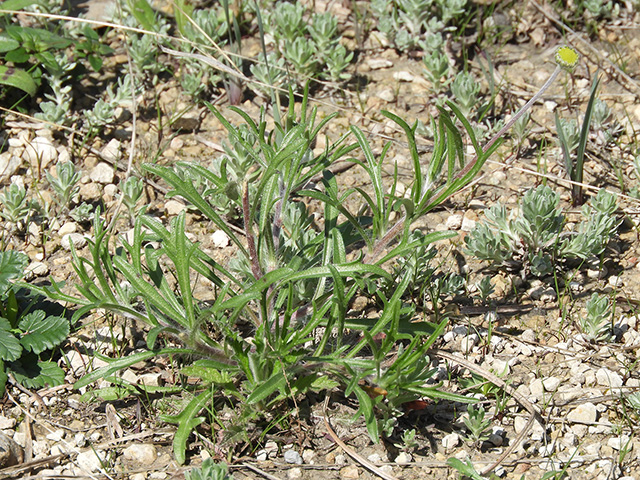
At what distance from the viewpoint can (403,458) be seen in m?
2.76

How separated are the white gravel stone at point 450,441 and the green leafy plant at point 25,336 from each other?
157cm

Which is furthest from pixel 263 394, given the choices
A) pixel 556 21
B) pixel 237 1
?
pixel 556 21

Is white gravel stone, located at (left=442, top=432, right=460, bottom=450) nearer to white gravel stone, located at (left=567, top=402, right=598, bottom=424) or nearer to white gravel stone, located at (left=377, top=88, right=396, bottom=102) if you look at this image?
white gravel stone, located at (left=567, top=402, right=598, bottom=424)

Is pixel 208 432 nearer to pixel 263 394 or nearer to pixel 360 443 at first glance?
pixel 263 394

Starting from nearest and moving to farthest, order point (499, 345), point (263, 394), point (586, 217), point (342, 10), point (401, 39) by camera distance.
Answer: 1. point (263, 394)
2. point (499, 345)
3. point (586, 217)
4. point (401, 39)
5. point (342, 10)

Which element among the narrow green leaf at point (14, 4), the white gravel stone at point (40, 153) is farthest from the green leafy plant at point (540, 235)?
the narrow green leaf at point (14, 4)

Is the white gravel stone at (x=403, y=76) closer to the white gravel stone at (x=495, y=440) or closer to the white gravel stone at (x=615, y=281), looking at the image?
the white gravel stone at (x=615, y=281)

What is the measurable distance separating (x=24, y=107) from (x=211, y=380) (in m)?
→ 2.43

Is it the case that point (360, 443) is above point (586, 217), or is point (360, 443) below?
below

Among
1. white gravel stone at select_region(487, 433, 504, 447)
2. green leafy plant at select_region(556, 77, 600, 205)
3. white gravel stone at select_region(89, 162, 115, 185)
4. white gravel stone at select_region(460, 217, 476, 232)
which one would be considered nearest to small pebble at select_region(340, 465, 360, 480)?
white gravel stone at select_region(487, 433, 504, 447)

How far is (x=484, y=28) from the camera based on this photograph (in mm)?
4805

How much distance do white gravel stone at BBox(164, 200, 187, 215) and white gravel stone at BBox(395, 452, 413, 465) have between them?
5.87 feet

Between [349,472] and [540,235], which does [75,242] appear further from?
[540,235]

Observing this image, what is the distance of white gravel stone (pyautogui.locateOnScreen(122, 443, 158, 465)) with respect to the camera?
2734 millimetres
